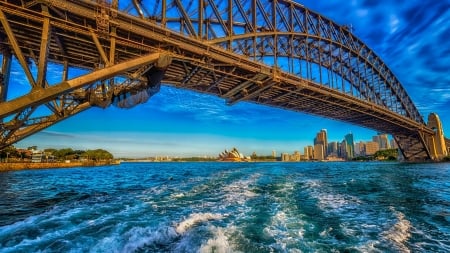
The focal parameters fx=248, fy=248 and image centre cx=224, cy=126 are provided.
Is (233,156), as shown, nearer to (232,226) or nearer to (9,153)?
(9,153)

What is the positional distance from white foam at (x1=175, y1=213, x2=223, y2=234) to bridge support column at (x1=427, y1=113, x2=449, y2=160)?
8858 centimetres

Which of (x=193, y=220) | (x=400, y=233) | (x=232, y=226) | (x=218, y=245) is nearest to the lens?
(x=218, y=245)

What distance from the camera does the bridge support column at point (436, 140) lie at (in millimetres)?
72938

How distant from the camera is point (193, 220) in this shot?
300 inches

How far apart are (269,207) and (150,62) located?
38.2ft

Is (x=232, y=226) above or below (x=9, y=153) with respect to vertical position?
below

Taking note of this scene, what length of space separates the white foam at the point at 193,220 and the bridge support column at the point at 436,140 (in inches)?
3487

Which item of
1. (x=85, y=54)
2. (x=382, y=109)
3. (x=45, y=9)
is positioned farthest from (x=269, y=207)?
(x=382, y=109)

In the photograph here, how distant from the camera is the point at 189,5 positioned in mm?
22672

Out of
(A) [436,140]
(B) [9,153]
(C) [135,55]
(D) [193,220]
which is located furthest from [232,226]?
(A) [436,140]

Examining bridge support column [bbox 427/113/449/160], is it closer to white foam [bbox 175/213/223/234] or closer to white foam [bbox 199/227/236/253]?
white foam [bbox 175/213/223/234]

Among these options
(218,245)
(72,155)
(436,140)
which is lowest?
(218,245)

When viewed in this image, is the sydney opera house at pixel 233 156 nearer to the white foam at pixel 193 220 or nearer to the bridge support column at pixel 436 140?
the bridge support column at pixel 436 140

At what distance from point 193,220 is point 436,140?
9352 centimetres
